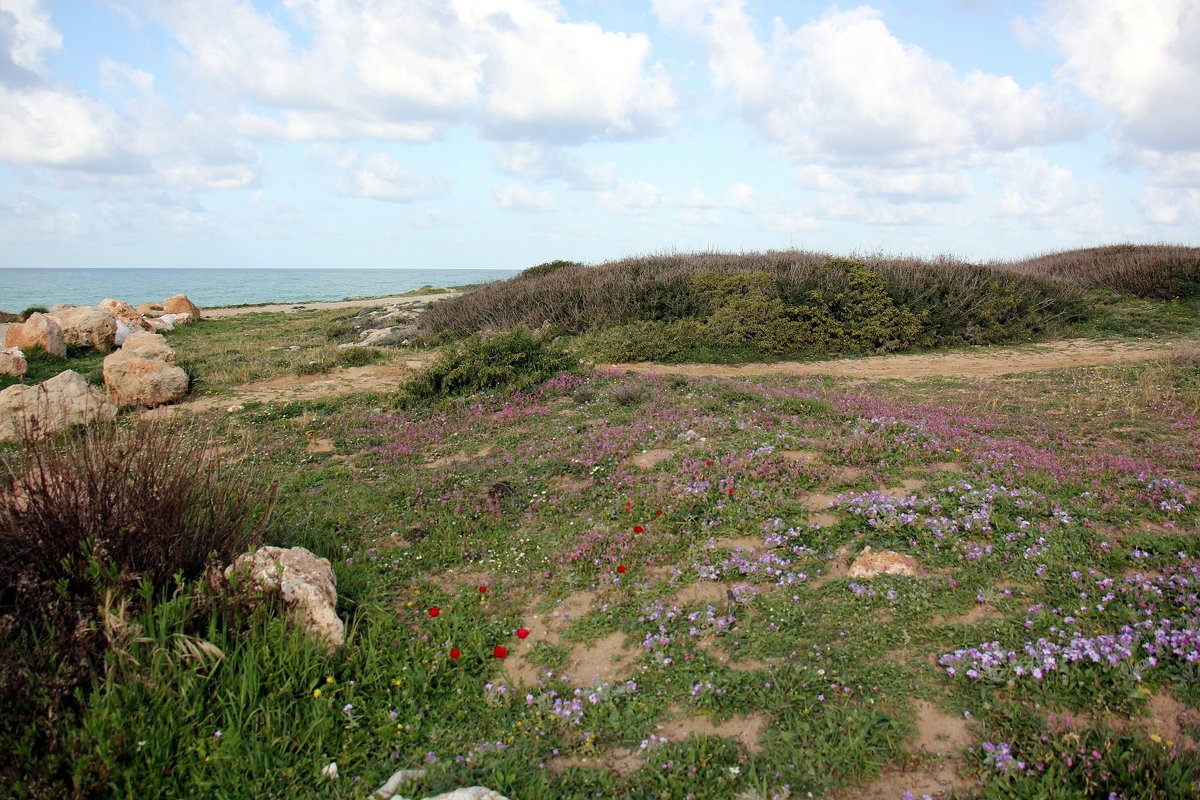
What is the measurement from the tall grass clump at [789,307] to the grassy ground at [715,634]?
27.9ft

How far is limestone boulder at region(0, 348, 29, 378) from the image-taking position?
567 inches

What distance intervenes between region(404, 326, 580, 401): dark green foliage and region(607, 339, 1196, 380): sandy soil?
2.15 metres

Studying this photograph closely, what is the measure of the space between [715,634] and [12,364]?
16.4 meters

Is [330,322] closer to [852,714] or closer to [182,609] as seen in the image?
[182,609]

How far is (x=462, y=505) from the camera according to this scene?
668 cm

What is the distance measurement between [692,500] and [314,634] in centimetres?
323

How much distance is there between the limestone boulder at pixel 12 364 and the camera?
14406 mm

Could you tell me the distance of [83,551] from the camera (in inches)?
160

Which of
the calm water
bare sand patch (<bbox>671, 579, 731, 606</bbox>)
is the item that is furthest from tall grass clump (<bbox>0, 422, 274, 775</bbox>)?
the calm water

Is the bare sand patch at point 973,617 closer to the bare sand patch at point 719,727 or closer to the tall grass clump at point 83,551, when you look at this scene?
the bare sand patch at point 719,727

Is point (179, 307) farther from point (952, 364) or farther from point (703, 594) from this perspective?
point (703, 594)

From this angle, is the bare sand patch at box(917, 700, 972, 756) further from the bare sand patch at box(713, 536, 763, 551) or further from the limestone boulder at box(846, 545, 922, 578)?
the bare sand patch at box(713, 536, 763, 551)

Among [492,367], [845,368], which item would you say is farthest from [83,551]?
[845,368]

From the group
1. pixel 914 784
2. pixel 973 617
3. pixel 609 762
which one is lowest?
pixel 609 762
